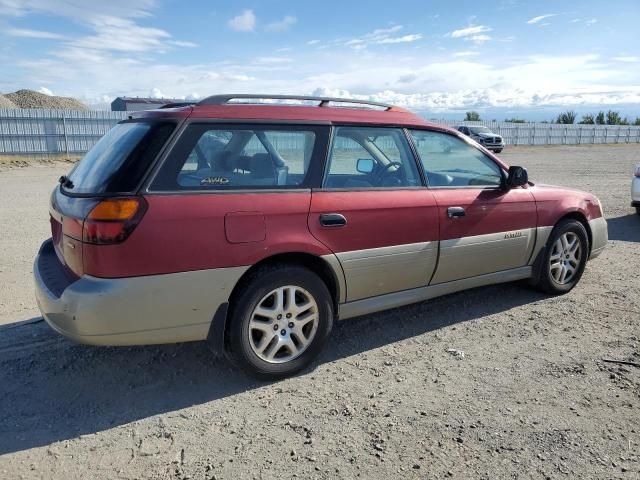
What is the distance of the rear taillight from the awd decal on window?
0.44m

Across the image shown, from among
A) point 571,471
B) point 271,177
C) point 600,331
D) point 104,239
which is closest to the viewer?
point 571,471

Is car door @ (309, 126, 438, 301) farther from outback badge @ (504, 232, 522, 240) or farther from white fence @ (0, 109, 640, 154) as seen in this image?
white fence @ (0, 109, 640, 154)

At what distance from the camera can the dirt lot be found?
8.81 ft

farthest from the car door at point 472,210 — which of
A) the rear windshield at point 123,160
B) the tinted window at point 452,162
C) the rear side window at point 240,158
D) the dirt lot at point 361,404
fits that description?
the rear windshield at point 123,160

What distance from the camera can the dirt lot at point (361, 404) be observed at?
269 centimetres

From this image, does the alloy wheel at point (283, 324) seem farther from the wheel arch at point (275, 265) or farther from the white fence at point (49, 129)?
the white fence at point (49, 129)

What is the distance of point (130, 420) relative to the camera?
3.06 metres

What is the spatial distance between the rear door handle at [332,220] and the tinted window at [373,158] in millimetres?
307

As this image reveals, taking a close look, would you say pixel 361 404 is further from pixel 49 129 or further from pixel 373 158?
pixel 49 129

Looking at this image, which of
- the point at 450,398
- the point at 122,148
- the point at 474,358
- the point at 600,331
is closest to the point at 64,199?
the point at 122,148

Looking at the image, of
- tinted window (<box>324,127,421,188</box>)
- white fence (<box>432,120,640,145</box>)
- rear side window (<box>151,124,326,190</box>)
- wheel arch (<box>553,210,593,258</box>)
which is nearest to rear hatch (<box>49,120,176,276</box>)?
rear side window (<box>151,124,326,190</box>)

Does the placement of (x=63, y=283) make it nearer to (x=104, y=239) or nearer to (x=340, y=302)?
(x=104, y=239)

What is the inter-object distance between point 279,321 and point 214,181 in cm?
100

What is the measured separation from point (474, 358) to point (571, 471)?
50.2 inches
